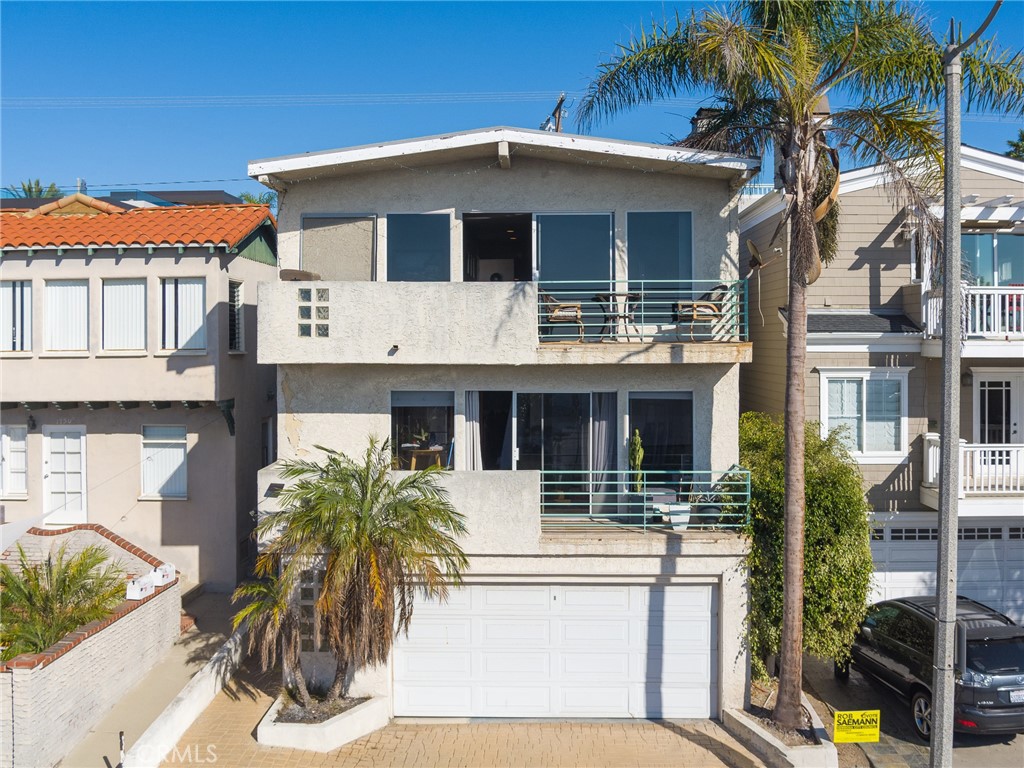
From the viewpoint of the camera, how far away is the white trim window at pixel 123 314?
1479 centimetres

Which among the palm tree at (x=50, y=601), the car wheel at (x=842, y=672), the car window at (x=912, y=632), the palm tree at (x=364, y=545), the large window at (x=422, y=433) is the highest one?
the large window at (x=422, y=433)

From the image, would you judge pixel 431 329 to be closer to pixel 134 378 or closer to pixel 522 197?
pixel 522 197

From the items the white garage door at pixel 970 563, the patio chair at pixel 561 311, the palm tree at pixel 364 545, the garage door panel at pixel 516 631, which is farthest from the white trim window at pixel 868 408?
the palm tree at pixel 364 545

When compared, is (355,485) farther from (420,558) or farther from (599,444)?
(599,444)

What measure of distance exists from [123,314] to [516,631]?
9.75m

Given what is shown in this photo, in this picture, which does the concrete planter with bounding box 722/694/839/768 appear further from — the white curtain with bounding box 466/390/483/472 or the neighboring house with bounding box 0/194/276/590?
the neighboring house with bounding box 0/194/276/590

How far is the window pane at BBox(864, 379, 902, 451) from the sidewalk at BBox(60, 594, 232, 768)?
1242cm

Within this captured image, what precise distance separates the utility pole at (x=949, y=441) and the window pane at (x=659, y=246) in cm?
487

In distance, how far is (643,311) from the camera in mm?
12055

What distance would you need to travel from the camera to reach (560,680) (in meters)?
11.5

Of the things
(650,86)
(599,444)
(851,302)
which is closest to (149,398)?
(599,444)

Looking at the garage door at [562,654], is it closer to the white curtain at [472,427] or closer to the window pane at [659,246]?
the white curtain at [472,427]

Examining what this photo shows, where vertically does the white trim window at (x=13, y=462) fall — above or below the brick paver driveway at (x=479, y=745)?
above

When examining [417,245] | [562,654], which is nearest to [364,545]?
[562,654]
